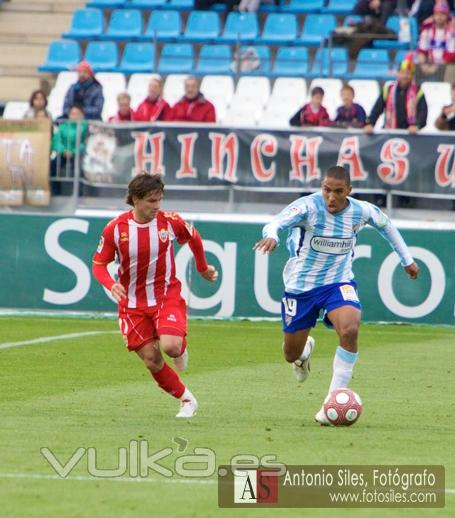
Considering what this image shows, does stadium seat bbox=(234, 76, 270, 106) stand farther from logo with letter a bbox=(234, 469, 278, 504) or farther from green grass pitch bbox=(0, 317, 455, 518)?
logo with letter a bbox=(234, 469, 278, 504)

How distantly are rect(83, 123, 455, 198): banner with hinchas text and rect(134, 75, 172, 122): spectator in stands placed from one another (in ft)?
2.54

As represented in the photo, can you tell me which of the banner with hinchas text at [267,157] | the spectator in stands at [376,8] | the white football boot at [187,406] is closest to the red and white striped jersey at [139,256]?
the white football boot at [187,406]

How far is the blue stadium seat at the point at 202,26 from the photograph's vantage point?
26.7 meters

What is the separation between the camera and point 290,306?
34.6 feet

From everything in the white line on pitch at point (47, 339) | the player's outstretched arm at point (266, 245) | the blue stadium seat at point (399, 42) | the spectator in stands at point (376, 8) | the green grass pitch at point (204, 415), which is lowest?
the white line on pitch at point (47, 339)

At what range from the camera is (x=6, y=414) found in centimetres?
988

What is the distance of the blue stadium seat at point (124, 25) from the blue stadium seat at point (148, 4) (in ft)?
0.91

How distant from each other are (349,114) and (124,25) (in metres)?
8.74

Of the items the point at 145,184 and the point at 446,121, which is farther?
the point at 446,121

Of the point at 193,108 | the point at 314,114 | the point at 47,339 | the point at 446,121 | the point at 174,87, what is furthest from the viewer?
the point at 174,87

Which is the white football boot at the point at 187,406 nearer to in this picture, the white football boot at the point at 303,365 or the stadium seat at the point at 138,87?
the white football boot at the point at 303,365

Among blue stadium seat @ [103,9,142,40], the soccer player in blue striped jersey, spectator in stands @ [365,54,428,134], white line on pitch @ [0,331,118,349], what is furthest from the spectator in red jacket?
the soccer player in blue striped jersey

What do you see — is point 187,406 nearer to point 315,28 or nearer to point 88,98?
point 88,98

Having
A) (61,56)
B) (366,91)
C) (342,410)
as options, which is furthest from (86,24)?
(342,410)
